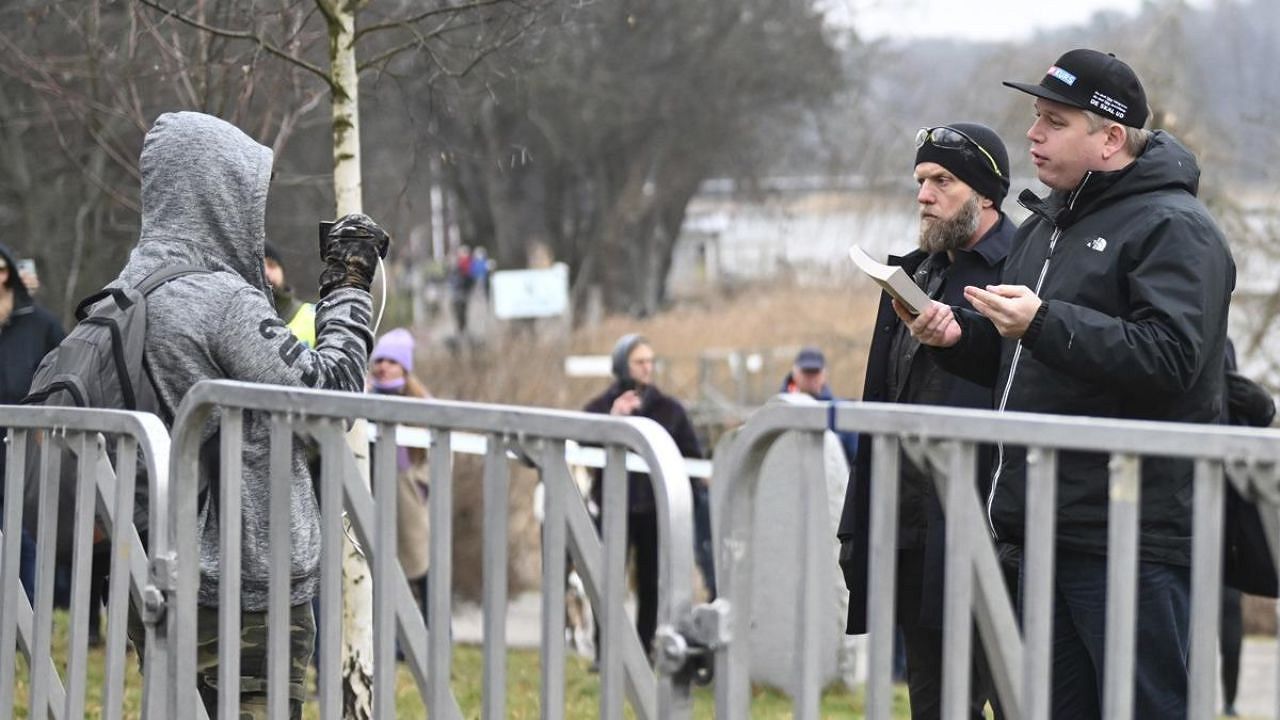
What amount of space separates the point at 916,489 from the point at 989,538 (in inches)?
69.5

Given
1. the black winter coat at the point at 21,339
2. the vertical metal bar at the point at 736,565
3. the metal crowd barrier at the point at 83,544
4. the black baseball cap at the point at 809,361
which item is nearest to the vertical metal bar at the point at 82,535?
the metal crowd barrier at the point at 83,544

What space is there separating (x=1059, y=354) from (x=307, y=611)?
170 cm

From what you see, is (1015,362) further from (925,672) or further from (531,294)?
(531,294)

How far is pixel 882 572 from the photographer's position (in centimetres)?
283

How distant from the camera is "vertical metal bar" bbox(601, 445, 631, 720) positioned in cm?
306

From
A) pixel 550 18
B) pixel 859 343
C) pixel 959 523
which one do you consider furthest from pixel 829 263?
pixel 959 523

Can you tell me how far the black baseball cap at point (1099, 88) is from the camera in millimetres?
3932

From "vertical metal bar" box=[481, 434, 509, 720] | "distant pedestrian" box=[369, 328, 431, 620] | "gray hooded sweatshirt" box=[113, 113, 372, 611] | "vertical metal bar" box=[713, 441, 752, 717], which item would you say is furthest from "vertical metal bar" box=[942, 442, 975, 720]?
"distant pedestrian" box=[369, 328, 431, 620]

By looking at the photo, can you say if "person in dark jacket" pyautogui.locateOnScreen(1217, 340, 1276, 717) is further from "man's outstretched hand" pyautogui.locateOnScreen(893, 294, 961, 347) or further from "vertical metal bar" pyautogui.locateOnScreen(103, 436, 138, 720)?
"vertical metal bar" pyautogui.locateOnScreen(103, 436, 138, 720)

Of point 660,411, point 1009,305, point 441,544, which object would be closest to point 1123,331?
point 1009,305

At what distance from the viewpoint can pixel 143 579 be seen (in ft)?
12.5

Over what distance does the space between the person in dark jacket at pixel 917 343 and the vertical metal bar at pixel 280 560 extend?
4.96 ft

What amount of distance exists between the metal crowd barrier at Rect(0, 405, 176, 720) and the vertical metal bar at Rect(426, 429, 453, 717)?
0.68 m

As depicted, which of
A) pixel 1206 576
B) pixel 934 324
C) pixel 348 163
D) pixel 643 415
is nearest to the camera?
pixel 1206 576
